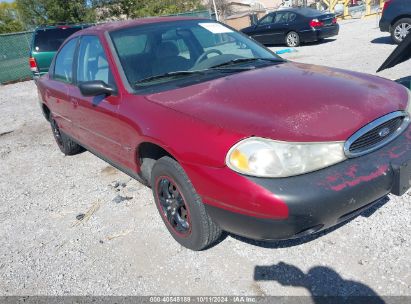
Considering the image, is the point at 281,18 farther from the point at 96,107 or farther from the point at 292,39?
the point at 96,107

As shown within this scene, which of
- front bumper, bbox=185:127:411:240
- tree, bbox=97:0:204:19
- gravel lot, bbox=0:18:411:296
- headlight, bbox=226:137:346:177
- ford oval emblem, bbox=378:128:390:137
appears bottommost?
gravel lot, bbox=0:18:411:296

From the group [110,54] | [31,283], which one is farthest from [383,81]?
[31,283]

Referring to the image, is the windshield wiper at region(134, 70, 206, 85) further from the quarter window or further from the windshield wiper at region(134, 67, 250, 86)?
the quarter window

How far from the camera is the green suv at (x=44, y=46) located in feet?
33.2

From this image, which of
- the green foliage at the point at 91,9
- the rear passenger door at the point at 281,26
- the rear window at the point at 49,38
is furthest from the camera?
the green foliage at the point at 91,9

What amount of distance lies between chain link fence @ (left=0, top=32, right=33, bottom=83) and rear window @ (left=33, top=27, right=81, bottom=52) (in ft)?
18.0

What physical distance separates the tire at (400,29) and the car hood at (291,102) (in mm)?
7975

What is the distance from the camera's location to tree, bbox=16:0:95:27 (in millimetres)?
25625

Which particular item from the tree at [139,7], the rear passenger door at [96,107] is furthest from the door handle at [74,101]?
Answer: the tree at [139,7]

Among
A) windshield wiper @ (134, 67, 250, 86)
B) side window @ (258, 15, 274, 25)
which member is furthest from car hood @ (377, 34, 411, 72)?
side window @ (258, 15, 274, 25)

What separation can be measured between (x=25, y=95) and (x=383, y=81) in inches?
442

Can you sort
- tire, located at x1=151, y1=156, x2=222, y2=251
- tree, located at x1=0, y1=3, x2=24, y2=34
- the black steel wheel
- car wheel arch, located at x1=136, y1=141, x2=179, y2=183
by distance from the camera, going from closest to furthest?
tire, located at x1=151, y1=156, x2=222, y2=251 < the black steel wheel < car wheel arch, located at x1=136, y1=141, x2=179, y2=183 < tree, located at x1=0, y1=3, x2=24, y2=34

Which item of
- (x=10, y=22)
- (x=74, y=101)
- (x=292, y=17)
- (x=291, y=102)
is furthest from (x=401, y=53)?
(x=10, y=22)

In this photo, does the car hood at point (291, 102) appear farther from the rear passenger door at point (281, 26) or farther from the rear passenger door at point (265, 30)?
the rear passenger door at point (265, 30)
